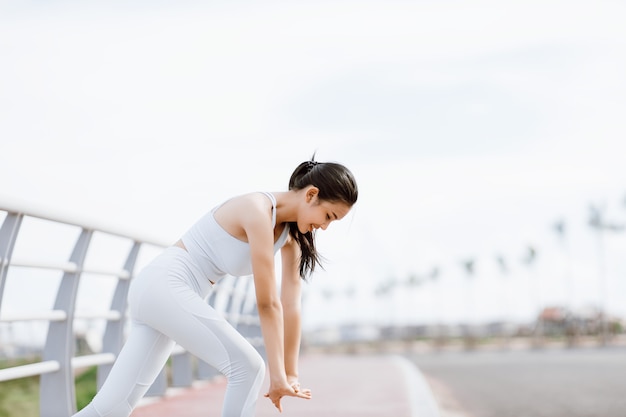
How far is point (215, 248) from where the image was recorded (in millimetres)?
4250

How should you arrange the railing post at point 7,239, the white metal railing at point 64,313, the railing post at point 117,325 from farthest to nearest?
the railing post at point 117,325 → the white metal railing at point 64,313 → the railing post at point 7,239

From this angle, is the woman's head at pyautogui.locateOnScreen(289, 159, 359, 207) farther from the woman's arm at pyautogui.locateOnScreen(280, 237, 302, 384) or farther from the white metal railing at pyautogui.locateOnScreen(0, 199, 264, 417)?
the white metal railing at pyautogui.locateOnScreen(0, 199, 264, 417)

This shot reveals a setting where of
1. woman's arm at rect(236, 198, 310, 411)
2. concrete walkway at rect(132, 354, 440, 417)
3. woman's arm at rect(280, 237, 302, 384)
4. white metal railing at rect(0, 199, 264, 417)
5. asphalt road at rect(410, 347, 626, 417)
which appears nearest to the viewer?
woman's arm at rect(236, 198, 310, 411)

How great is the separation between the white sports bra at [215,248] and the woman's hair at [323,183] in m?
0.14

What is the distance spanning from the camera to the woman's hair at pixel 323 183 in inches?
165

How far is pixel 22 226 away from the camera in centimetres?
554

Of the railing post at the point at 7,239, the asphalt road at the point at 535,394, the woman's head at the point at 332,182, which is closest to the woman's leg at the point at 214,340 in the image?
the woman's head at the point at 332,182

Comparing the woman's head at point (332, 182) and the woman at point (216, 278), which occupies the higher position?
the woman's head at point (332, 182)

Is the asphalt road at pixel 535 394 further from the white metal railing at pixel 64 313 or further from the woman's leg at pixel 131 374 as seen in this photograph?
the woman's leg at pixel 131 374

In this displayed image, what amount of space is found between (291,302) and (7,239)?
5.64 feet

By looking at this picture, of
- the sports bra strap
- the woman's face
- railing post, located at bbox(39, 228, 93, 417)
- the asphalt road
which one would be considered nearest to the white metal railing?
railing post, located at bbox(39, 228, 93, 417)

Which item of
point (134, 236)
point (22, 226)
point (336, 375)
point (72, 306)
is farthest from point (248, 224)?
point (336, 375)

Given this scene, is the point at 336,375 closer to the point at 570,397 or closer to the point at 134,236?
the point at 570,397

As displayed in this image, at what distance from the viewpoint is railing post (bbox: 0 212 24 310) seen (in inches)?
213
